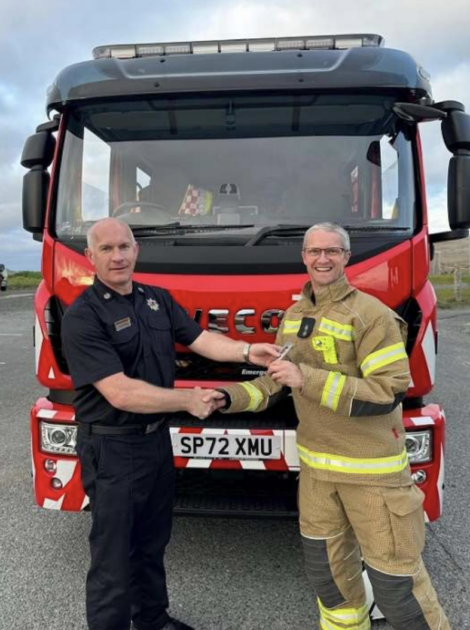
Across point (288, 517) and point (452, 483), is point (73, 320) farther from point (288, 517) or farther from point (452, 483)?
point (452, 483)

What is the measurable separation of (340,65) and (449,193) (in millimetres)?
855

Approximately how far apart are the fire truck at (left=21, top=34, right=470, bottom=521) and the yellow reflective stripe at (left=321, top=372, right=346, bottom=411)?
0.66m

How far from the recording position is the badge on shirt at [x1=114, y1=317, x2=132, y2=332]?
6.79ft

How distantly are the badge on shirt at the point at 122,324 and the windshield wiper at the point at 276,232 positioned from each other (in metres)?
0.78

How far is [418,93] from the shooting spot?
269cm

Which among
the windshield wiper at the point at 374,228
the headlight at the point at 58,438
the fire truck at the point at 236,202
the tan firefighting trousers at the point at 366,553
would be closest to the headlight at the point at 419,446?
the fire truck at the point at 236,202

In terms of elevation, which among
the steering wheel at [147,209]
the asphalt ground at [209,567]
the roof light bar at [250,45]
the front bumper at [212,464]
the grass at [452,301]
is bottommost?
the asphalt ground at [209,567]

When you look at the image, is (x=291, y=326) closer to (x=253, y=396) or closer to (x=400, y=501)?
(x=253, y=396)

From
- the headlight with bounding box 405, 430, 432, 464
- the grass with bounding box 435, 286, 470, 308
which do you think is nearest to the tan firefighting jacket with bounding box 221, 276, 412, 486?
the headlight with bounding box 405, 430, 432, 464

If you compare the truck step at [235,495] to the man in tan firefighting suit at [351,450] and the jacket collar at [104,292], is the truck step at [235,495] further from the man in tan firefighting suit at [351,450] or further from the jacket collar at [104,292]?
the jacket collar at [104,292]

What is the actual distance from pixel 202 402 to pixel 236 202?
1208 mm

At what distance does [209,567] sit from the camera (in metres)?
2.86

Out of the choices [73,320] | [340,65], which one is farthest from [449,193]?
[73,320]

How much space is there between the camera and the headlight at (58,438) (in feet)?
8.75
